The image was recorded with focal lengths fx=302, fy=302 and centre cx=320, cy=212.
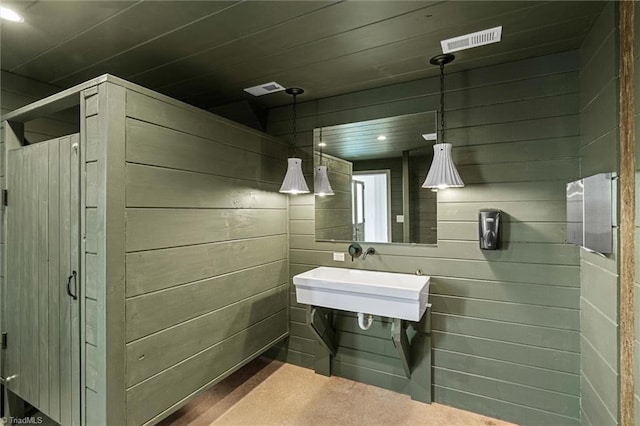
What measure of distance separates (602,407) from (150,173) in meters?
2.74

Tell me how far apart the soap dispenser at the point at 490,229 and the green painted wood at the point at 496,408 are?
43.2 inches

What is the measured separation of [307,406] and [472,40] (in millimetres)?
2700

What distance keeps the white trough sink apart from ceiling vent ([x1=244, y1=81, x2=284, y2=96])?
1547mm

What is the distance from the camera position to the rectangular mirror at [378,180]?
7.79 feet

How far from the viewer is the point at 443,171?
2.03 meters

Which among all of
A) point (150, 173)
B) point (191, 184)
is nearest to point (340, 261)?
point (191, 184)

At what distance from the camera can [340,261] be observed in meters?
2.67

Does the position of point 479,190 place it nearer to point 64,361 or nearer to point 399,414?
point 399,414

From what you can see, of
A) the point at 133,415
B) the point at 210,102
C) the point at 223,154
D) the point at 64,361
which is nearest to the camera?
the point at 133,415

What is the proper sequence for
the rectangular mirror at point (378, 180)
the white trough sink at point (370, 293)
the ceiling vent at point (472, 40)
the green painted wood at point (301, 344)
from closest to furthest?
the ceiling vent at point (472, 40)
the white trough sink at point (370, 293)
the rectangular mirror at point (378, 180)
the green painted wood at point (301, 344)

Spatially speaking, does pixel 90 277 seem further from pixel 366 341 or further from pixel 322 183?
pixel 366 341

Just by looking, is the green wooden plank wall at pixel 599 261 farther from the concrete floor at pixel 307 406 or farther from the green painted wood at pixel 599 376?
the concrete floor at pixel 307 406

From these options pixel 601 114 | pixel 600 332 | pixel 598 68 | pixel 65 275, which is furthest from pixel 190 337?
pixel 598 68

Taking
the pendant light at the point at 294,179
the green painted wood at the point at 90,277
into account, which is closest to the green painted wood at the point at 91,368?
the green painted wood at the point at 90,277
